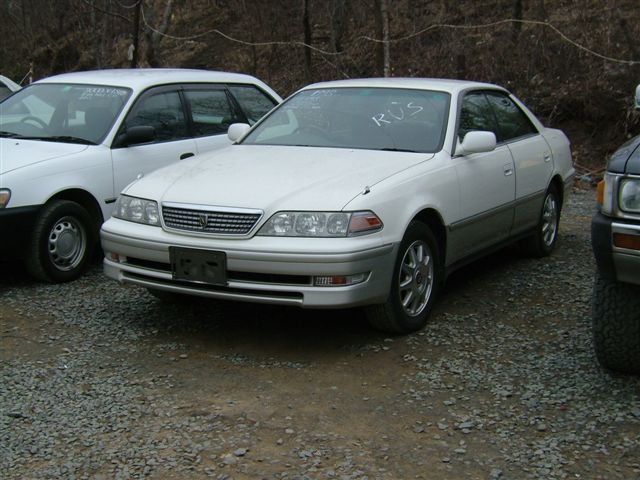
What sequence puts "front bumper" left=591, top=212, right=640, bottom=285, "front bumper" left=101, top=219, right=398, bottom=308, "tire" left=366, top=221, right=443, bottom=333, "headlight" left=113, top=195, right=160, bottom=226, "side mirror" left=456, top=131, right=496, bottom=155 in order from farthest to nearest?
"side mirror" left=456, top=131, right=496, bottom=155 → "headlight" left=113, top=195, right=160, bottom=226 → "tire" left=366, top=221, right=443, bottom=333 → "front bumper" left=101, top=219, right=398, bottom=308 → "front bumper" left=591, top=212, right=640, bottom=285

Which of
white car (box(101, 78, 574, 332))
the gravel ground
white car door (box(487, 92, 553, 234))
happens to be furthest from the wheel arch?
the gravel ground

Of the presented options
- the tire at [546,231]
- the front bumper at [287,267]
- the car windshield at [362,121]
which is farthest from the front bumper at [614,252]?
the tire at [546,231]

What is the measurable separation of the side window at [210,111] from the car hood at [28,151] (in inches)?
48.0

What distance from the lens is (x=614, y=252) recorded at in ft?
12.5

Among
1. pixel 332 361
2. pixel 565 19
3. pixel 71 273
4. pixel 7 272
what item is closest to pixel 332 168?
pixel 332 361

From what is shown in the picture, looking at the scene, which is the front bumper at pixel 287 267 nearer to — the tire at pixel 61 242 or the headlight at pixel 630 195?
the headlight at pixel 630 195

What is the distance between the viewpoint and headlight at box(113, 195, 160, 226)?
16.2ft

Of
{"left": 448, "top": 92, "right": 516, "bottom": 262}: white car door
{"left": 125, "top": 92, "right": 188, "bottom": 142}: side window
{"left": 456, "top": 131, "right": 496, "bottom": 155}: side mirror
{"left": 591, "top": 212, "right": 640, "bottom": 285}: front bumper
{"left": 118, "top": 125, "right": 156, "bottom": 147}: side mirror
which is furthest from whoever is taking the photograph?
{"left": 125, "top": 92, "right": 188, "bottom": 142}: side window

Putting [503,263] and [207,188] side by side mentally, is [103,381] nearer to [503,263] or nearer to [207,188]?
[207,188]

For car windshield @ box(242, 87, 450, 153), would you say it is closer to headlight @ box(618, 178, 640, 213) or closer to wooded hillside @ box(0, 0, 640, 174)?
headlight @ box(618, 178, 640, 213)

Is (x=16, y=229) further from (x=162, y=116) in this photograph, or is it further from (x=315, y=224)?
(x=315, y=224)

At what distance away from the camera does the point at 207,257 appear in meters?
4.61

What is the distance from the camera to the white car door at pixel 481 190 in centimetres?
552

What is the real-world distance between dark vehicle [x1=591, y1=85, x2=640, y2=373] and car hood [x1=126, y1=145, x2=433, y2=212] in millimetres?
1388
